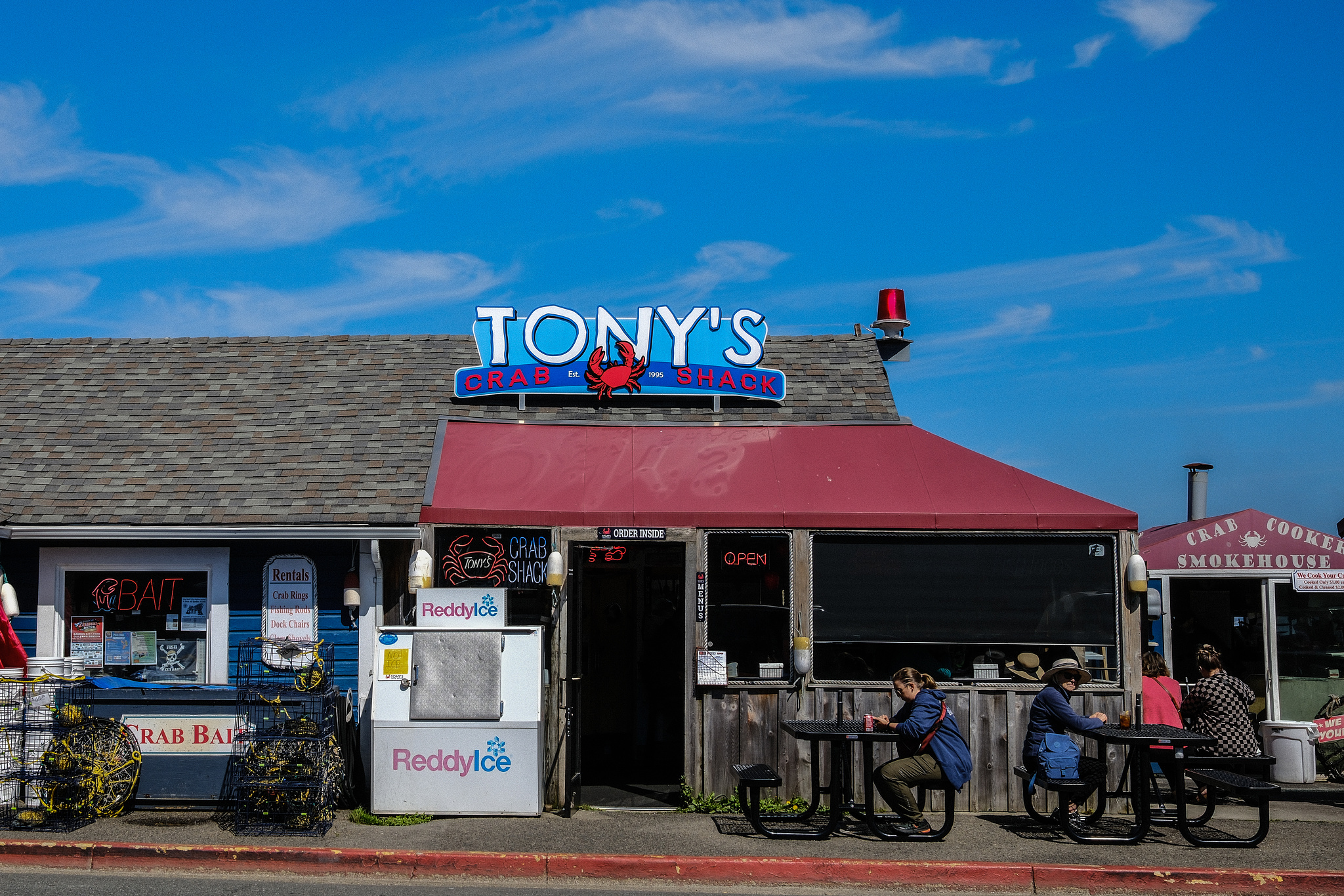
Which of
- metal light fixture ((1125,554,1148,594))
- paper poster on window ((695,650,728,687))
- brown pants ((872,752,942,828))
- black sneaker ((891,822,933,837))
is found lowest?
black sneaker ((891,822,933,837))

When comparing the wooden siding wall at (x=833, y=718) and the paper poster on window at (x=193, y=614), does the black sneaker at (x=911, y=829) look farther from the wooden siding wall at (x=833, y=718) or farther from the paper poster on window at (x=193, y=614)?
the paper poster on window at (x=193, y=614)

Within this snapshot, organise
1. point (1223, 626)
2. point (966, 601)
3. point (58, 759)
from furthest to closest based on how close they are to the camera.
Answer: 1. point (1223, 626)
2. point (966, 601)
3. point (58, 759)

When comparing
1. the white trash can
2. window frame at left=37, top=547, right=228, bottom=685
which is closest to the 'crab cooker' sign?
the white trash can

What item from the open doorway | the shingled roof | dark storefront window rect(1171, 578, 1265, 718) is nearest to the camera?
the shingled roof

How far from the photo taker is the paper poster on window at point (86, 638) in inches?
398

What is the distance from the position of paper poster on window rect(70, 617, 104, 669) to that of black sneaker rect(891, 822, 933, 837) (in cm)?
708

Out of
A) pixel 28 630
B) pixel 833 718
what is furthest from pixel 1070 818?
pixel 28 630

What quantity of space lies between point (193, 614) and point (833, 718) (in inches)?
228

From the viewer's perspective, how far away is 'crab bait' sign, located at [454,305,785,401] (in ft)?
38.9

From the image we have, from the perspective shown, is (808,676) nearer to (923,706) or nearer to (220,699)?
(923,706)

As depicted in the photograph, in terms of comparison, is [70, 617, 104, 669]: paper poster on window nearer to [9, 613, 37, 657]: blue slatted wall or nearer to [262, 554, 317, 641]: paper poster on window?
[9, 613, 37, 657]: blue slatted wall

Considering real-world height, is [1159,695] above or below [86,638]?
below

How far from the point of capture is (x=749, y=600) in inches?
399

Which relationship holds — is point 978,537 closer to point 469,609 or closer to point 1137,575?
point 1137,575
